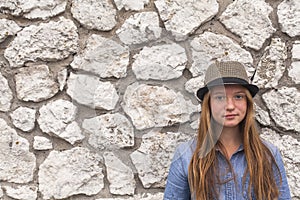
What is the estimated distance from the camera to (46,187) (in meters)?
1.89

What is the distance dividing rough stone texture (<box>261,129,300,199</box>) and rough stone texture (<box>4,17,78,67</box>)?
2.81ft

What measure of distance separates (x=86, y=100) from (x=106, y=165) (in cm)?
29

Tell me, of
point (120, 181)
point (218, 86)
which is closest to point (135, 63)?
point (218, 86)

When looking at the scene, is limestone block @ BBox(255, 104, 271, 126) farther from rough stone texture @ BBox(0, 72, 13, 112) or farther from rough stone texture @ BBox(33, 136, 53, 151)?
rough stone texture @ BBox(0, 72, 13, 112)

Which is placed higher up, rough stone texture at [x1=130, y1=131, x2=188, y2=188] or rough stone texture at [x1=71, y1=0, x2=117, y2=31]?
rough stone texture at [x1=71, y1=0, x2=117, y2=31]

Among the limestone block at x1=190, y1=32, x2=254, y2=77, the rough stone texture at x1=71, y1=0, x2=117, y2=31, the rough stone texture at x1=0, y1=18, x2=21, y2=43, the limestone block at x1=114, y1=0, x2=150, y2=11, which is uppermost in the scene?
the limestone block at x1=114, y1=0, x2=150, y2=11

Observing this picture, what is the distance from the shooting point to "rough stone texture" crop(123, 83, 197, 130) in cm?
174

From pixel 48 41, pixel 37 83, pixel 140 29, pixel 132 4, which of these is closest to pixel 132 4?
pixel 132 4

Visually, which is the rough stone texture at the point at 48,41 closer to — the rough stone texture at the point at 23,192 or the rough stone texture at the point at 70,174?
the rough stone texture at the point at 70,174

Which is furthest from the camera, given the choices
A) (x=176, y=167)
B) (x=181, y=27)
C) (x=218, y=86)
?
(x=181, y=27)

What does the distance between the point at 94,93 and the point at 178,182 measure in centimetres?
46

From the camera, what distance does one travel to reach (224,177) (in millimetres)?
1609

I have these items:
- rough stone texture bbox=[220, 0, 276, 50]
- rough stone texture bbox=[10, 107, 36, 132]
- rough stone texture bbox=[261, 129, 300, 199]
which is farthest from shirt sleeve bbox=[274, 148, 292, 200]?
rough stone texture bbox=[10, 107, 36, 132]

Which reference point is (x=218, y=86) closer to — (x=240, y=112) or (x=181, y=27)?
(x=240, y=112)
